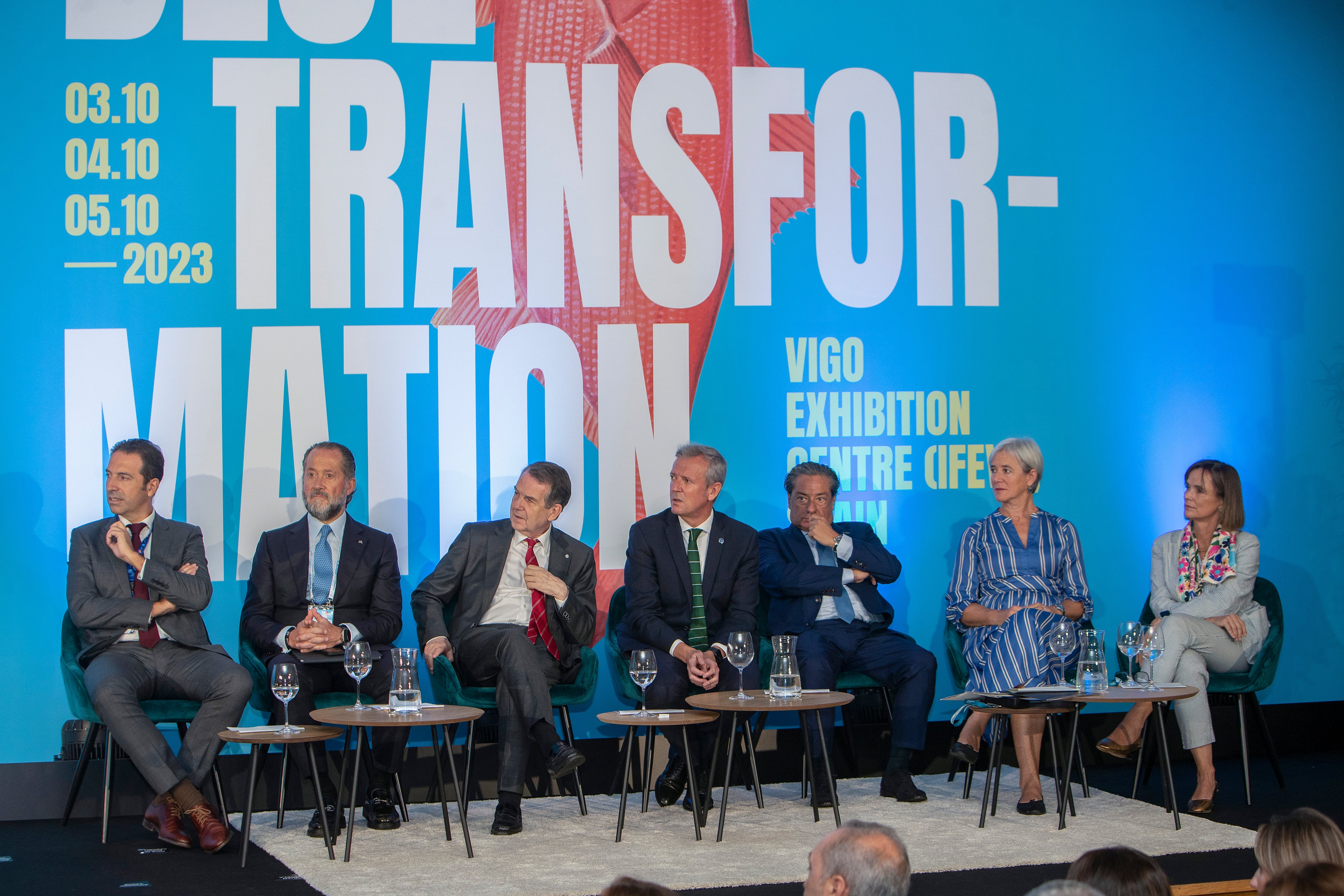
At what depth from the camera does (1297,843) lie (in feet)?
6.54

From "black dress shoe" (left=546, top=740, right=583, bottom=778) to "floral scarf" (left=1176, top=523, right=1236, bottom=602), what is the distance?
8.73ft

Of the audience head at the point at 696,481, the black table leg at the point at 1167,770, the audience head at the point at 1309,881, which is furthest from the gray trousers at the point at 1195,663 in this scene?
the audience head at the point at 1309,881

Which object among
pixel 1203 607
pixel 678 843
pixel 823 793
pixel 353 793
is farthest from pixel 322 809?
pixel 1203 607

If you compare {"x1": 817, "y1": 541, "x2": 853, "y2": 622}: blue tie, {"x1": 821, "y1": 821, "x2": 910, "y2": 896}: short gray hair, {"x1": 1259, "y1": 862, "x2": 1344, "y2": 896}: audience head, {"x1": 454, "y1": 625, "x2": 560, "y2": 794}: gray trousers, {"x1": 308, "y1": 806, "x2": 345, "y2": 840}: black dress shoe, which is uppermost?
{"x1": 817, "y1": 541, "x2": 853, "y2": 622}: blue tie

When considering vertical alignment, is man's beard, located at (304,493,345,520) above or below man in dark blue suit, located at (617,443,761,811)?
above

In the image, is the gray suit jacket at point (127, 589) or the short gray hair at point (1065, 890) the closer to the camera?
the short gray hair at point (1065, 890)

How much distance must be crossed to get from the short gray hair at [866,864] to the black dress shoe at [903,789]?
3.38m

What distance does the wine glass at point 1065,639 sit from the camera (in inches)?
194

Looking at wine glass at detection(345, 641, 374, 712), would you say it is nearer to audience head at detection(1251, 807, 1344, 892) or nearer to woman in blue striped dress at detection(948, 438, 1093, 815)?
woman in blue striped dress at detection(948, 438, 1093, 815)

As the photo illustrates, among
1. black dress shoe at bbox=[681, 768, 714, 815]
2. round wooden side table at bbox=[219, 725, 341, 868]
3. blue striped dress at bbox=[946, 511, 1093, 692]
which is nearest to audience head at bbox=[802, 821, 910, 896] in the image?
round wooden side table at bbox=[219, 725, 341, 868]

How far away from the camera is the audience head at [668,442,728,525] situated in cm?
550

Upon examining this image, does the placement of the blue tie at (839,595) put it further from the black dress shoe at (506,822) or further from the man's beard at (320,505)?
the man's beard at (320,505)

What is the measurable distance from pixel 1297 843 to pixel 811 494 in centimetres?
384

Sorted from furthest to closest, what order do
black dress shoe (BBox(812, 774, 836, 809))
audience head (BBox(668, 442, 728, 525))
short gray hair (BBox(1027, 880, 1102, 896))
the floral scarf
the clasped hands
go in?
the floral scarf
audience head (BBox(668, 442, 728, 525))
black dress shoe (BBox(812, 774, 836, 809))
the clasped hands
short gray hair (BBox(1027, 880, 1102, 896))
